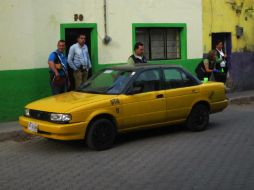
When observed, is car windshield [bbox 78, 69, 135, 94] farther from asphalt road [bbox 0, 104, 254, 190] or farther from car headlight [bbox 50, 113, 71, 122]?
car headlight [bbox 50, 113, 71, 122]

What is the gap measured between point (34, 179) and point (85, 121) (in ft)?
5.38

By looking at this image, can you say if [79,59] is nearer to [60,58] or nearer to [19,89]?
[60,58]

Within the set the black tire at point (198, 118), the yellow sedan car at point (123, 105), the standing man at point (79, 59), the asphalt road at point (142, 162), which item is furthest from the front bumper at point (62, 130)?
the standing man at point (79, 59)

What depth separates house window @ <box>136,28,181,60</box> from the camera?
47.0 feet

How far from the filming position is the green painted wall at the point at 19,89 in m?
11.1

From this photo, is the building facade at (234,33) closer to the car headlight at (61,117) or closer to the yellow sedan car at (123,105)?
the yellow sedan car at (123,105)

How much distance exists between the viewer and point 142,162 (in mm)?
7426

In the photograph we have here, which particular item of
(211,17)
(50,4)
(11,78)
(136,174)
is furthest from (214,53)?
(136,174)

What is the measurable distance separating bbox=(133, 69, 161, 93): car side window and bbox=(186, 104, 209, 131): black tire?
1.05 metres

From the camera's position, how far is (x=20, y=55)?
11297mm

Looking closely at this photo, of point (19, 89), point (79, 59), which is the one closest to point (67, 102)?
point (19, 89)

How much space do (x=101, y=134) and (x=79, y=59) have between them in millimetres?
3845

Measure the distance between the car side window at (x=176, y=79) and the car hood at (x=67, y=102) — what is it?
1.39 metres

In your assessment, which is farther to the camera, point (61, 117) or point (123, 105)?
point (123, 105)
